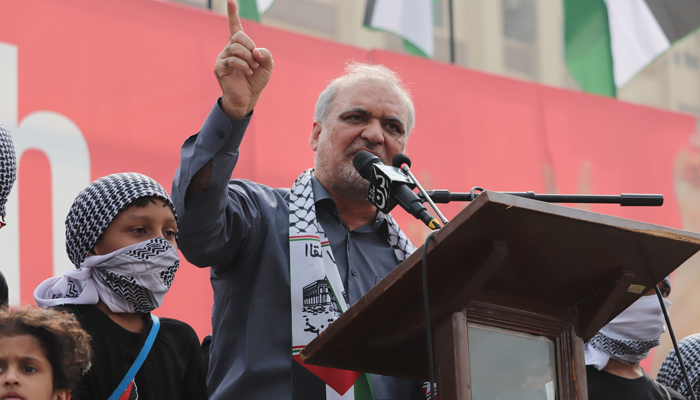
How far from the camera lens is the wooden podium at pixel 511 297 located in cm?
188

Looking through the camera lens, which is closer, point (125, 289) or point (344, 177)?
point (125, 289)

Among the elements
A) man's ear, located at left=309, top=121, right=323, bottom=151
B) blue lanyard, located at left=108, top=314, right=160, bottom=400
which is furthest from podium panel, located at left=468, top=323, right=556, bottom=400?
man's ear, located at left=309, top=121, right=323, bottom=151

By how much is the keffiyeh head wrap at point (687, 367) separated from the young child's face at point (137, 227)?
9.91ft

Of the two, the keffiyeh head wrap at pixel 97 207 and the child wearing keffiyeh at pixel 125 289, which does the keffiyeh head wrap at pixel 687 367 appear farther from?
the keffiyeh head wrap at pixel 97 207

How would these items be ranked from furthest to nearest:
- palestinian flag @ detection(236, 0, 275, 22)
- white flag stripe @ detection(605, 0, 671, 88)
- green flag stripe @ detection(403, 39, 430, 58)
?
white flag stripe @ detection(605, 0, 671, 88) < green flag stripe @ detection(403, 39, 430, 58) < palestinian flag @ detection(236, 0, 275, 22)

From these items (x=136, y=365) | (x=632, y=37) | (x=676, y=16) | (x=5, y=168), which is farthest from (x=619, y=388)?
(x=676, y=16)

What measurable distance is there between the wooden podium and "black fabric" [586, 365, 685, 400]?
5.65ft

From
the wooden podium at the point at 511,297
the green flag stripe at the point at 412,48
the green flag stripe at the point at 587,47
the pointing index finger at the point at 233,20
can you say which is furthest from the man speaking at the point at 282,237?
the green flag stripe at the point at 587,47

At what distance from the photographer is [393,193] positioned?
224 cm

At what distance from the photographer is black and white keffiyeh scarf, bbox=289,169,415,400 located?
281cm

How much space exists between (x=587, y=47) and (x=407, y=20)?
240 cm

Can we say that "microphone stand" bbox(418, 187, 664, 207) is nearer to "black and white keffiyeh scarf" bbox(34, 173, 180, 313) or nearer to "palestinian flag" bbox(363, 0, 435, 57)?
"black and white keffiyeh scarf" bbox(34, 173, 180, 313)

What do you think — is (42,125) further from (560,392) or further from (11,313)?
(560,392)

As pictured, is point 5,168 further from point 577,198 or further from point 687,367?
point 687,367
